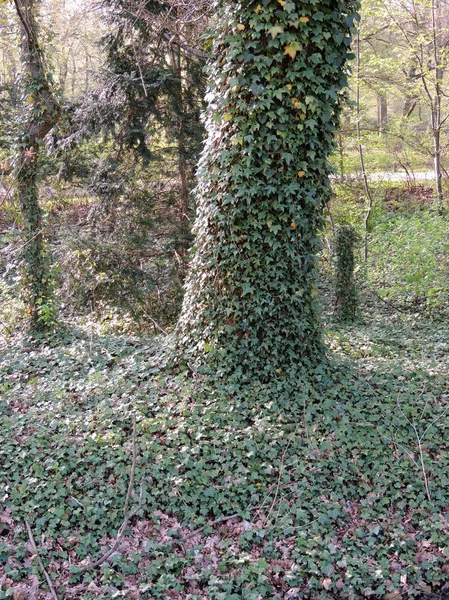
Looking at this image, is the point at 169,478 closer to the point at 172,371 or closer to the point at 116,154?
the point at 172,371

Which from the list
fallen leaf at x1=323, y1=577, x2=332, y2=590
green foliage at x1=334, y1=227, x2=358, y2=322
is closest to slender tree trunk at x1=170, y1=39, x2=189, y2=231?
green foliage at x1=334, y1=227, x2=358, y2=322

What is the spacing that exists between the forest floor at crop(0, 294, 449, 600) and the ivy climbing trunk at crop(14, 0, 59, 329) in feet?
5.97

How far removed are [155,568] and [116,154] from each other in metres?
8.07

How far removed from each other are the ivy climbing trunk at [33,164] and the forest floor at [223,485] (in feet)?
5.97

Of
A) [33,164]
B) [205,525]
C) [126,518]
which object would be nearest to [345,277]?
[33,164]

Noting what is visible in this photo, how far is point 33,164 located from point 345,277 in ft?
17.9

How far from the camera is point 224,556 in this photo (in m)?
3.59

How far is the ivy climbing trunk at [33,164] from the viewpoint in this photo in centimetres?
702

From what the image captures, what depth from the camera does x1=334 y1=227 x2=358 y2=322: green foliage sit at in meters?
8.54

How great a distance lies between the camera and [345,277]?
8.66m

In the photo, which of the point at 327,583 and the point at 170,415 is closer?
the point at 327,583

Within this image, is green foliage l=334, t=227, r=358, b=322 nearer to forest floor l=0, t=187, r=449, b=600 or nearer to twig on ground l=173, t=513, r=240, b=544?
forest floor l=0, t=187, r=449, b=600

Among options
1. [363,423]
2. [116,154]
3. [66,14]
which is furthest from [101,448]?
[66,14]

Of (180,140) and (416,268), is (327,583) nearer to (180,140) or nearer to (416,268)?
(416,268)
